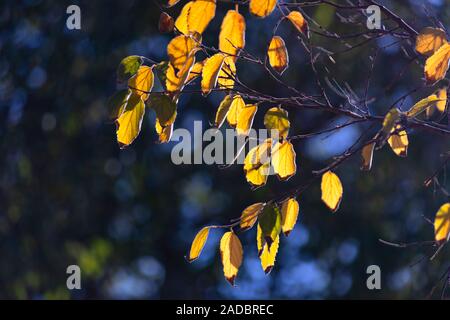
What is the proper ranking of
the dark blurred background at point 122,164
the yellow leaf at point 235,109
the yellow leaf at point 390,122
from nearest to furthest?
the yellow leaf at point 390,122 → the yellow leaf at point 235,109 → the dark blurred background at point 122,164

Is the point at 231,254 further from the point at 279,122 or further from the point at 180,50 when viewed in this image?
the point at 180,50

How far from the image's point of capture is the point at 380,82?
5430 mm

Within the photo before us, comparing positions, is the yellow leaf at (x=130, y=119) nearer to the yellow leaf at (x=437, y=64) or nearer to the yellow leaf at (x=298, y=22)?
the yellow leaf at (x=298, y=22)

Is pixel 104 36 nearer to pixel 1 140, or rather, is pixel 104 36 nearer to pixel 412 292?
pixel 1 140

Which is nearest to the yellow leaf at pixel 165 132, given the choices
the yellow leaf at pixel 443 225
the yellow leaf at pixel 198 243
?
the yellow leaf at pixel 198 243

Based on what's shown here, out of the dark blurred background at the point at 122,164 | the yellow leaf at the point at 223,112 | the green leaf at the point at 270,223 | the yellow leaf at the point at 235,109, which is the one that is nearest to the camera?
the green leaf at the point at 270,223

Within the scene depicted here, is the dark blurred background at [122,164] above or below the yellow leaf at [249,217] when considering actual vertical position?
below

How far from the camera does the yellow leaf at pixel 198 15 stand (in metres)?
1.45

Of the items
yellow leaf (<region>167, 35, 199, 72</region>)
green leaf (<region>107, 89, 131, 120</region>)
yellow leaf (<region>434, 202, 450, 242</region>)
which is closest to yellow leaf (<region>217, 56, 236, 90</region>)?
yellow leaf (<region>167, 35, 199, 72</region>)

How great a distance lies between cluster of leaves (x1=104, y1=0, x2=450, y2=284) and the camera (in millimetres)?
1474

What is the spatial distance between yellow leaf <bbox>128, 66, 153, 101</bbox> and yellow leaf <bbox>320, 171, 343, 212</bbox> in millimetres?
428

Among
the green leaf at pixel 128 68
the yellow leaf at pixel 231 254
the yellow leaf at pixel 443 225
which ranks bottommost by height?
the yellow leaf at pixel 231 254

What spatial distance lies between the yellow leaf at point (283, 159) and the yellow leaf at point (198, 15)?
281 mm
